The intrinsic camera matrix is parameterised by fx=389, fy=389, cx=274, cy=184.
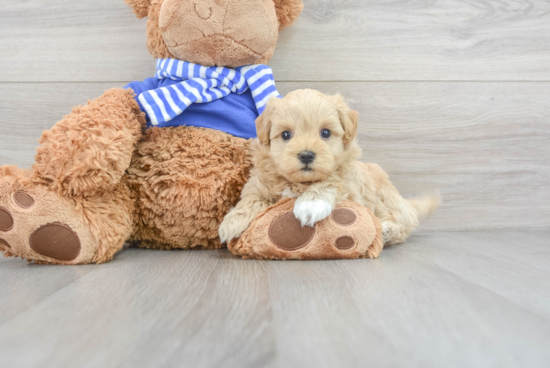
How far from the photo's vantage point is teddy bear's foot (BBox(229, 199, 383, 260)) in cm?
89

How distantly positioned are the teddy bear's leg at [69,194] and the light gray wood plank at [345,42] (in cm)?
49

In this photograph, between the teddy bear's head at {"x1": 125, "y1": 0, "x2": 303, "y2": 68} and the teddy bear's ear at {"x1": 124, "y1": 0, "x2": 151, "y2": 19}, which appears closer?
the teddy bear's head at {"x1": 125, "y1": 0, "x2": 303, "y2": 68}

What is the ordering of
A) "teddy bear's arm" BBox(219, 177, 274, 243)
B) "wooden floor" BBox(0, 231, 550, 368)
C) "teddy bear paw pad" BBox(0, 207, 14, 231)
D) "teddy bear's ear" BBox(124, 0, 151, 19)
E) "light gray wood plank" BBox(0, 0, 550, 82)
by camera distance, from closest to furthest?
"wooden floor" BBox(0, 231, 550, 368) → "teddy bear paw pad" BBox(0, 207, 14, 231) → "teddy bear's arm" BBox(219, 177, 274, 243) → "teddy bear's ear" BBox(124, 0, 151, 19) → "light gray wood plank" BBox(0, 0, 550, 82)

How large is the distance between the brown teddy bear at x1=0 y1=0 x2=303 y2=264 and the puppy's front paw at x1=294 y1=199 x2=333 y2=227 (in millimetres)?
236

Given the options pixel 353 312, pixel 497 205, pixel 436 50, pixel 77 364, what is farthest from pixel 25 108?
pixel 497 205

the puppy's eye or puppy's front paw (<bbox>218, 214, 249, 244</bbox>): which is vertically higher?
the puppy's eye

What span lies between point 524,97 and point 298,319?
1296 millimetres

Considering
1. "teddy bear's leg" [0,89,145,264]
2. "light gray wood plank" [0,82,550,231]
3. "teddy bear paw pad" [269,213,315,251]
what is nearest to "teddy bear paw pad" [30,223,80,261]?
"teddy bear's leg" [0,89,145,264]

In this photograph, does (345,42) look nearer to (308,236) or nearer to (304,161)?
(304,161)

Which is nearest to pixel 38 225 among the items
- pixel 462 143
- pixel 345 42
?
pixel 345 42

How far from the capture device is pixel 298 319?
1.83 feet

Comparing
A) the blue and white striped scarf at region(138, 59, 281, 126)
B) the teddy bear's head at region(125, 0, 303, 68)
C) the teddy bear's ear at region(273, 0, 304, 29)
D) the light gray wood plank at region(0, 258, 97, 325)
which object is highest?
the teddy bear's ear at region(273, 0, 304, 29)

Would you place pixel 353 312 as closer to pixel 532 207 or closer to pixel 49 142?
pixel 49 142

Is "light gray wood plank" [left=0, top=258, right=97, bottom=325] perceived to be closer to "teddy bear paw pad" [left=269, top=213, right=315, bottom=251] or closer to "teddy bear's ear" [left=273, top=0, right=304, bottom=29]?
"teddy bear paw pad" [left=269, top=213, right=315, bottom=251]
